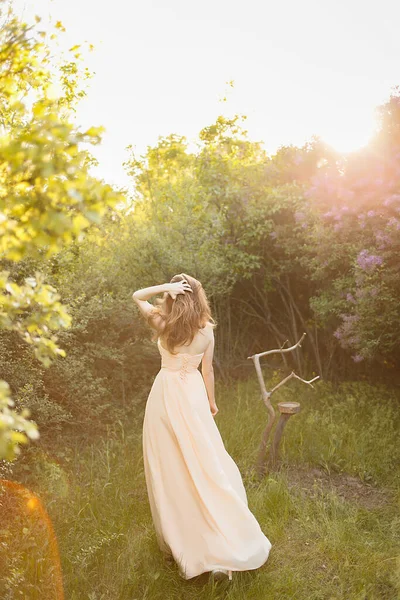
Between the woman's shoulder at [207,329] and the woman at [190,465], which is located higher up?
the woman's shoulder at [207,329]

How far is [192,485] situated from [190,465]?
134 mm

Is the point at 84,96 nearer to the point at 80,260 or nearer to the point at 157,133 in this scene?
the point at 80,260

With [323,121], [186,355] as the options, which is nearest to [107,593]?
[186,355]

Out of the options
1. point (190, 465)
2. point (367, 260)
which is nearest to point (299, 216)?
point (367, 260)

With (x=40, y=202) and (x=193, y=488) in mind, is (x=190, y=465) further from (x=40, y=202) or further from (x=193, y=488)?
(x=40, y=202)

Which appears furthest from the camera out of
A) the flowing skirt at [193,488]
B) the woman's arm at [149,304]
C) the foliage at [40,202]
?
the woman's arm at [149,304]

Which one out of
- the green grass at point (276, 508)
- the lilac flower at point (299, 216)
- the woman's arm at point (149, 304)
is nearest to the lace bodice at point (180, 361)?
the woman's arm at point (149, 304)

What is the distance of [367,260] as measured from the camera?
6570 mm

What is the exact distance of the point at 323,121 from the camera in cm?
940

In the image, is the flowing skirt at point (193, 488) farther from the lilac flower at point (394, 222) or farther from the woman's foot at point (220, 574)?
the lilac flower at point (394, 222)

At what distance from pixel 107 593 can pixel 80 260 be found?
457 centimetres

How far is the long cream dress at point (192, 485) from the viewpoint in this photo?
12.7 feet

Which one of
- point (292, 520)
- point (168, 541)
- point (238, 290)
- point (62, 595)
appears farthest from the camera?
point (238, 290)

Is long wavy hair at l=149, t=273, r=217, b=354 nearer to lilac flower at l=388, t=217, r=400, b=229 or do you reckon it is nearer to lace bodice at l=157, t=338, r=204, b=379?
lace bodice at l=157, t=338, r=204, b=379
